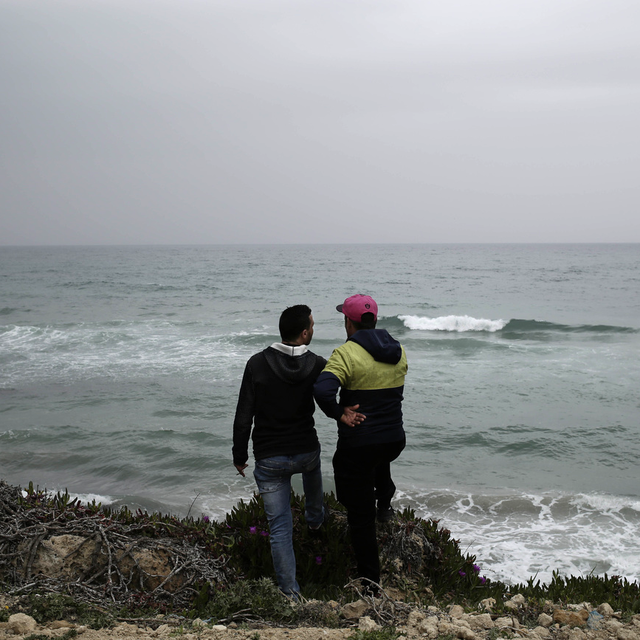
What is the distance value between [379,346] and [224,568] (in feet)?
6.51

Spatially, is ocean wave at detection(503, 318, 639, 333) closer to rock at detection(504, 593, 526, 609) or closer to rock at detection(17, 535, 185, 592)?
rock at detection(504, 593, 526, 609)

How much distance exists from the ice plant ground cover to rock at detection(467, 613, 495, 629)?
31 centimetres

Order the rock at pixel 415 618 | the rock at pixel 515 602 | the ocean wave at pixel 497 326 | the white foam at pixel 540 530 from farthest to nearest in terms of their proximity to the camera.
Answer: the ocean wave at pixel 497 326, the white foam at pixel 540 530, the rock at pixel 515 602, the rock at pixel 415 618

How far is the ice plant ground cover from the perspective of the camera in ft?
11.2

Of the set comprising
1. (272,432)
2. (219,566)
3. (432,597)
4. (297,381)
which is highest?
(297,381)

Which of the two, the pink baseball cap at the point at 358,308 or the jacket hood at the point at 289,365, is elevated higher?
the pink baseball cap at the point at 358,308

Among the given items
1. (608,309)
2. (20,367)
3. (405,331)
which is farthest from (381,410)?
(608,309)

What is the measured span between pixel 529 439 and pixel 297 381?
757 centimetres

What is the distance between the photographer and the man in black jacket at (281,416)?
358cm

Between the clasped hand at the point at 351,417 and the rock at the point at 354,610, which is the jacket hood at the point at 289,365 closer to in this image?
the clasped hand at the point at 351,417

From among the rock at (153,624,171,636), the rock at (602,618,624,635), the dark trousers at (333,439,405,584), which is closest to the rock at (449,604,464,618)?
the dark trousers at (333,439,405,584)

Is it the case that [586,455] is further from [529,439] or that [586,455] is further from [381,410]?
[381,410]

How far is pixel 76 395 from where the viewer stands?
12336 millimetres

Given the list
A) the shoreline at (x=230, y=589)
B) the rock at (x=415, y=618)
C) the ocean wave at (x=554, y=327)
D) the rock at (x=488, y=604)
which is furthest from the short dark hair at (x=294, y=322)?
the ocean wave at (x=554, y=327)
